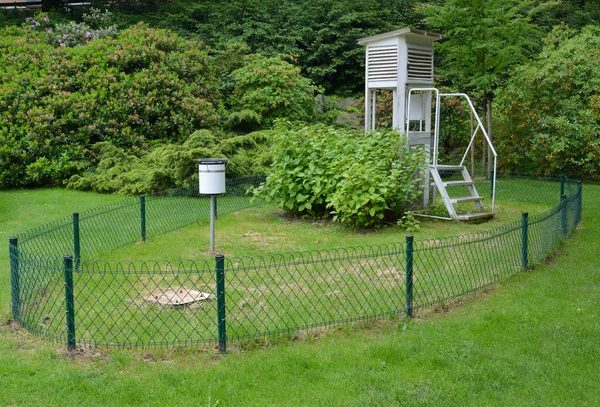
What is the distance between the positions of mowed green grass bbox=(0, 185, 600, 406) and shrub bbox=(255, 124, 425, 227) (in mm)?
3506

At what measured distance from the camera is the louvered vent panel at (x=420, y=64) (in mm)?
11016

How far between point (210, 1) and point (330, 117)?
898 centimetres

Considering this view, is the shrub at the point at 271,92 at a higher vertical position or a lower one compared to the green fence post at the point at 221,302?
higher

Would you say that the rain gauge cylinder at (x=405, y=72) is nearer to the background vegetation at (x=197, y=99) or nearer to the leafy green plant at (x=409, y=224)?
the leafy green plant at (x=409, y=224)

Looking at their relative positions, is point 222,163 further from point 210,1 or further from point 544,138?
point 210,1

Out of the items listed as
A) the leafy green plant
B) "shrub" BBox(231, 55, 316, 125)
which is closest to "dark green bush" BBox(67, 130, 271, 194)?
"shrub" BBox(231, 55, 316, 125)

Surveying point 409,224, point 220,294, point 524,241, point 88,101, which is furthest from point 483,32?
point 220,294

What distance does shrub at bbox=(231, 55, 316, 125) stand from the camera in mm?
16156

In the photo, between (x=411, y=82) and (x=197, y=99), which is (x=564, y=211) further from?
(x=197, y=99)

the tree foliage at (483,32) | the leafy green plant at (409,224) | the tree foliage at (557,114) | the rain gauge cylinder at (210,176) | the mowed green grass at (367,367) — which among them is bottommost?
the mowed green grass at (367,367)

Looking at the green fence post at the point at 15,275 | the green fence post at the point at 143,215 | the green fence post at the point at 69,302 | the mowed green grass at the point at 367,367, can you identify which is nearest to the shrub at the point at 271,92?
the green fence post at the point at 143,215

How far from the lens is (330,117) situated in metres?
17.2

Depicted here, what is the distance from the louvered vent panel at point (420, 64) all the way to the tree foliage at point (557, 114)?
4.94 m

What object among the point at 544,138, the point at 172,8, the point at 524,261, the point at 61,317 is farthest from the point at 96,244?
the point at 172,8
